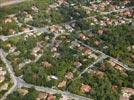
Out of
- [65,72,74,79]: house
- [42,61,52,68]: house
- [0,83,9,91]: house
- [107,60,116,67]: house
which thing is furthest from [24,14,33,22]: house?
[0,83,9,91]: house

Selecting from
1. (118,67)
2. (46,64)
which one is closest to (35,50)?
(46,64)

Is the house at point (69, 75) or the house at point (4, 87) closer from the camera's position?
the house at point (4, 87)

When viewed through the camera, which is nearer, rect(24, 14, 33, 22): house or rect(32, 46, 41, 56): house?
rect(32, 46, 41, 56): house

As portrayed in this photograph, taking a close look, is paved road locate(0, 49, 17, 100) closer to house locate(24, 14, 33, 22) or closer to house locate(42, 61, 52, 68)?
house locate(42, 61, 52, 68)

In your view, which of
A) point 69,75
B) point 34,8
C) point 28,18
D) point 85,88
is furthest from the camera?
point 34,8

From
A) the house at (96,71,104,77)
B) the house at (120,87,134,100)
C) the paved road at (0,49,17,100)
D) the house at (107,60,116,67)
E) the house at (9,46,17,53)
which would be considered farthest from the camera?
the house at (9,46,17,53)

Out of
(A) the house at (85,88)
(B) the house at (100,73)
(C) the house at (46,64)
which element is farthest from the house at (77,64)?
(A) the house at (85,88)

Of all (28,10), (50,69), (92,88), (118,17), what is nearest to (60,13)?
(28,10)

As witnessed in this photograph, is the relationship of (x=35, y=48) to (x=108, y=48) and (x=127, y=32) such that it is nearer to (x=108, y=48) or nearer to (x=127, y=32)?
(x=108, y=48)

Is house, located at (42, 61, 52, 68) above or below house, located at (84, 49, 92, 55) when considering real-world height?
below

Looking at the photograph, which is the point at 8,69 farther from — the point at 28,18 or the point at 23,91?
the point at 28,18

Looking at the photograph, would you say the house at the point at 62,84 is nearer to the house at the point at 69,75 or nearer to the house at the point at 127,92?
the house at the point at 69,75
